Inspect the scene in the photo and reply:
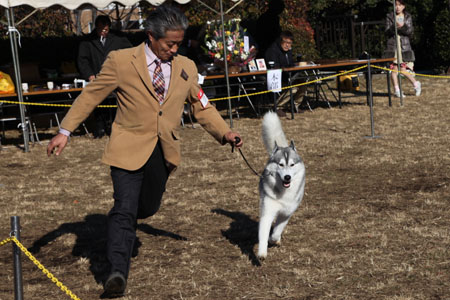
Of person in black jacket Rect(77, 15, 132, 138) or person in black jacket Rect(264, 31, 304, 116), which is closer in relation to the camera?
person in black jacket Rect(77, 15, 132, 138)

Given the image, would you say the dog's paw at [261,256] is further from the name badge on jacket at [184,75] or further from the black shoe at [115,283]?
the name badge on jacket at [184,75]

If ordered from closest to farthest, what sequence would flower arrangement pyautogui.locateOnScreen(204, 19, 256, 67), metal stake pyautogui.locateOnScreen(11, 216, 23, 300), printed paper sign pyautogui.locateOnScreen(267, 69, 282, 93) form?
metal stake pyautogui.locateOnScreen(11, 216, 23, 300), printed paper sign pyautogui.locateOnScreen(267, 69, 282, 93), flower arrangement pyautogui.locateOnScreen(204, 19, 256, 67)

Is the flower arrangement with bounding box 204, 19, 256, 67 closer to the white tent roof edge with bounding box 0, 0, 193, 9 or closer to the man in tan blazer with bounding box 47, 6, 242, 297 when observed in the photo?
the white tent roof edge with bounding box 0, 0, 193, 9

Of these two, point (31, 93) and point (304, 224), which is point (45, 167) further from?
point (304, 224)

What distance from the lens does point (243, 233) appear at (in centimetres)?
615

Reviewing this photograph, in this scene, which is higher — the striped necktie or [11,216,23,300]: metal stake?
the striped necktie

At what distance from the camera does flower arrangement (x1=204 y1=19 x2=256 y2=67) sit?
1313 cm

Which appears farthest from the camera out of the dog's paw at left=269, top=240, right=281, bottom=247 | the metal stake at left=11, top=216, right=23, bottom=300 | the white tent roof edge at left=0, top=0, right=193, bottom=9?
the white tent roof edge at left=0, top=0, right=193, bottom=9

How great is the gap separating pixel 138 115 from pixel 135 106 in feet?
0.23

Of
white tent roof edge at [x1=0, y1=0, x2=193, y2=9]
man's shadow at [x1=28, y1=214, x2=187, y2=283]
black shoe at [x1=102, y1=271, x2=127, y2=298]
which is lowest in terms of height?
man's shadow at [x1=28, y1=214, x2=187, y2=283]

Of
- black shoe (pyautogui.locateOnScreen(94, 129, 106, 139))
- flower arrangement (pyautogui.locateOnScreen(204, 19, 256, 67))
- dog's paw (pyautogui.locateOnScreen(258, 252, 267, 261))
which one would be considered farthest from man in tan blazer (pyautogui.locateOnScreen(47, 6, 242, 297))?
flower arrangement (pyautogui.locateOnScreen(204, 19, 256, 67))

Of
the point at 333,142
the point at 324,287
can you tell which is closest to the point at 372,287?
the point at 324,287

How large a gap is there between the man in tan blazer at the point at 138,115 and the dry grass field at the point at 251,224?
55 cm

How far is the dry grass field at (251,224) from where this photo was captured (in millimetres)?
4805
